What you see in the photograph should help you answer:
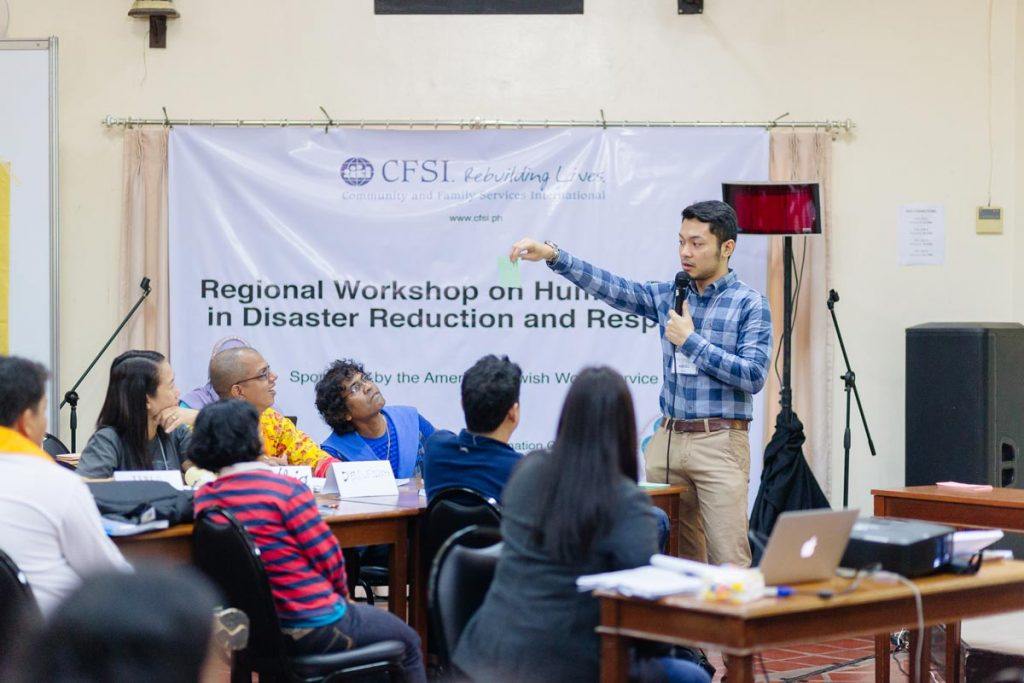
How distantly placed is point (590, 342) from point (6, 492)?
4.00 m

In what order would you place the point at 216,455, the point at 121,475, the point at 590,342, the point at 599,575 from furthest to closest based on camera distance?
the point at 590,342 < the point at 121,475 < the point at 216,455 < the point at 599,575

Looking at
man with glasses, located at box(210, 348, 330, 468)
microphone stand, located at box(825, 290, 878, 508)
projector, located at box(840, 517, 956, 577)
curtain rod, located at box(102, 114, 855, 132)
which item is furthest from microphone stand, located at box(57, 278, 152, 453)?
projector, located at box(840, 517, 956, 577)

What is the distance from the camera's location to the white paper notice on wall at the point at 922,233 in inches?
258

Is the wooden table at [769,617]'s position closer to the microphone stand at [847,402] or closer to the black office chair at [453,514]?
the black office chair at [453,514]

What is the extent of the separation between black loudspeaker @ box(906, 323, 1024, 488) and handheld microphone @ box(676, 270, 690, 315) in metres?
2.17

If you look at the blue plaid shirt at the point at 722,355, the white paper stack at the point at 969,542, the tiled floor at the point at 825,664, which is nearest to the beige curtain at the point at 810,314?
the tiled floor at the point at 825,664

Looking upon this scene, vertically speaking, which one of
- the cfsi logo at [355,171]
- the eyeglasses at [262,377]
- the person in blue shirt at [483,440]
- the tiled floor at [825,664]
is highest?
the cfsi logo at [355,171]

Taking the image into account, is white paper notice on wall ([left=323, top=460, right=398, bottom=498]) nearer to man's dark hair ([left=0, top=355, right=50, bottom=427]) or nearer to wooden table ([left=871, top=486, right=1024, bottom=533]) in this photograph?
man's dark hair ([left=0, top=355, right=50, bottom=427])

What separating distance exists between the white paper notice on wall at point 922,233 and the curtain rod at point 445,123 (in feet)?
1.78

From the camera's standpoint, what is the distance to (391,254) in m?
6.49

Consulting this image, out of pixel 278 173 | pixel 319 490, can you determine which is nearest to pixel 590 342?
pixel 278 173

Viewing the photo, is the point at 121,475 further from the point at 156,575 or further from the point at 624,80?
the point at 624,80

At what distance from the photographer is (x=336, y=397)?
4.78 m

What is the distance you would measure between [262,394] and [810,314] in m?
3.04
